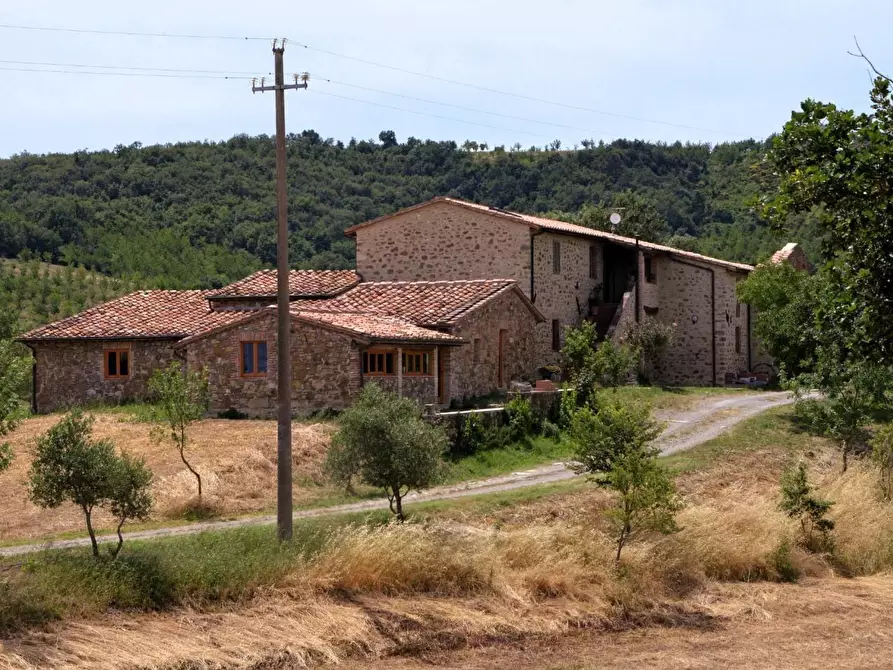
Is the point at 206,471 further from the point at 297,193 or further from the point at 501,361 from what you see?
the point at 297,193

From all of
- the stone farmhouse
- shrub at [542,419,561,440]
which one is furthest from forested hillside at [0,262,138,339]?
shrub at [542,419,561,440]

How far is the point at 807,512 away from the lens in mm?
23875

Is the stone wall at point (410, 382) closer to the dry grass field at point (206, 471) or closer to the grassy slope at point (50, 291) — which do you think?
the dry grass field at point (206, 471)

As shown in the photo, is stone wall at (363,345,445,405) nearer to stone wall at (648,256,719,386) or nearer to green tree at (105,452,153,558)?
green tree at (105,452,153,558)

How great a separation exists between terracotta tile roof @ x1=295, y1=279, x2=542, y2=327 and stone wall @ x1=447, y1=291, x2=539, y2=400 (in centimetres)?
39

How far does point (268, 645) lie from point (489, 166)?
9145cm

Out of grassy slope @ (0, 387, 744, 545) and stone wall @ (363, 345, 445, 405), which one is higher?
stone wall @ (363, 345, 445, 405)

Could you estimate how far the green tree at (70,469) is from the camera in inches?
651

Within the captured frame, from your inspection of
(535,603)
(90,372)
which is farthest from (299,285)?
(535,603)

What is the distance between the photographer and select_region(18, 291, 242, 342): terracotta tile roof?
36.8 metres

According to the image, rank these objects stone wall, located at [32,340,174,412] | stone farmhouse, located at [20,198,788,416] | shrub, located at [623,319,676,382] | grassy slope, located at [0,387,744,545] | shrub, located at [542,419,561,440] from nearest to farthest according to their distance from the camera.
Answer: grassy slope, located at [0,387,744,545] → shrub, located at [542,419,561,440] → stone farmhouse, located at [20,198,788,416] → stone wall, located at [32,340,174,412] → shrub, located at [623,319,676,382]

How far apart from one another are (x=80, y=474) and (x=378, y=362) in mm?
16241

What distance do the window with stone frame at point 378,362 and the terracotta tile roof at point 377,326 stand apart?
2.00ft

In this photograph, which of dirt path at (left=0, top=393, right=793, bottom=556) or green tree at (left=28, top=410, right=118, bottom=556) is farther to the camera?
dirt path at (left=0, top=393, right=793, bottom=556)
